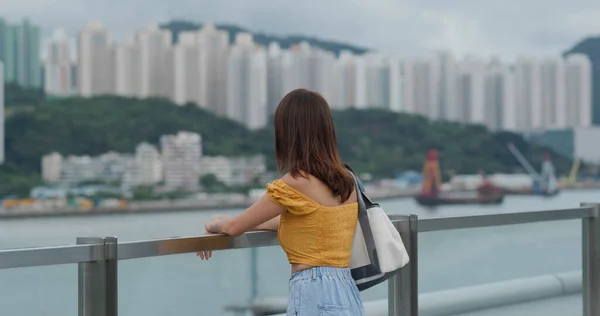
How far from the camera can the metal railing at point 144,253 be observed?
162 centimetres

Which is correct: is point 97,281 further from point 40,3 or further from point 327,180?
point 40,3

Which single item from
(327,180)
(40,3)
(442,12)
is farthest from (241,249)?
(442,12)

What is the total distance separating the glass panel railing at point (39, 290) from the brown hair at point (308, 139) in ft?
1.73

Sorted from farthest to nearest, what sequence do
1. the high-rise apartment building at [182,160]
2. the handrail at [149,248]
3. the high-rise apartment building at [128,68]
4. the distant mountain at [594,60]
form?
the distant mountain at [594,60], the high-rise apartment building at [128,68], the high-rise apartment building at [182,160], the handrail at [149,248]

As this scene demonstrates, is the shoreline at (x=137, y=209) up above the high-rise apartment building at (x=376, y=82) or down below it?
below

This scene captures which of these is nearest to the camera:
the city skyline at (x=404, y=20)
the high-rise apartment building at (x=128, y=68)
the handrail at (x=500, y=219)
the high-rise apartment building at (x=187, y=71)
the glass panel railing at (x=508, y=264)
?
the handrail at (x=500, y=219)

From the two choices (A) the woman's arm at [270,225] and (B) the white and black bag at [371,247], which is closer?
(B) the white and black bag at [371,247]

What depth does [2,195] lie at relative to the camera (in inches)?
1241

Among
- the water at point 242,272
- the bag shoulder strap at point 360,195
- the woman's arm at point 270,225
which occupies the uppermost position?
the bag shoulder strap at point 360,195

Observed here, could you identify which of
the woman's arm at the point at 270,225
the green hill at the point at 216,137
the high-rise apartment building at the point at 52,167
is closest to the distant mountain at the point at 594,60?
the green hill at the point at 216,137

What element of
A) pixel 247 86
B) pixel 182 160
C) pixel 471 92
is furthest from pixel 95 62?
pixel 471 92

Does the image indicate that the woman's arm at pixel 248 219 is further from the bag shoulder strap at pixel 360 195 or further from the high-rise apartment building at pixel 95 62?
the high-rise apartment building at pixel 95 62

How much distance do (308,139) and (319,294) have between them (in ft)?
1.15

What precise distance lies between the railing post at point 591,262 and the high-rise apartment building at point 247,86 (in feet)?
101
